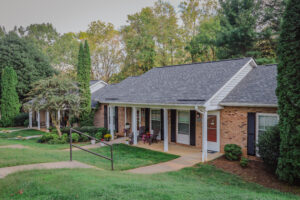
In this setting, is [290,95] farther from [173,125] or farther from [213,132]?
[173,125]

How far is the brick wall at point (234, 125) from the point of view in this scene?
9.99 meters

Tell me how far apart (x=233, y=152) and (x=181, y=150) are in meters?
2.84

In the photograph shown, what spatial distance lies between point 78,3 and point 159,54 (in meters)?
13.7

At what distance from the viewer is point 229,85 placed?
11211 millimetres

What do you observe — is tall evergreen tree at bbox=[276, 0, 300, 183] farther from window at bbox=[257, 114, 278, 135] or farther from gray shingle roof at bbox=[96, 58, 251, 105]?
gray shingle roof at bbox=[96, 58, 251, 105]

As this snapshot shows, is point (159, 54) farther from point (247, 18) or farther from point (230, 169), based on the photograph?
point (230, 169)

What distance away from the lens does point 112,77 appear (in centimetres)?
3522

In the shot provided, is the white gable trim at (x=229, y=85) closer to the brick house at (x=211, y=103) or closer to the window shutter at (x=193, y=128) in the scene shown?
the brick house at (x=211, y=103)

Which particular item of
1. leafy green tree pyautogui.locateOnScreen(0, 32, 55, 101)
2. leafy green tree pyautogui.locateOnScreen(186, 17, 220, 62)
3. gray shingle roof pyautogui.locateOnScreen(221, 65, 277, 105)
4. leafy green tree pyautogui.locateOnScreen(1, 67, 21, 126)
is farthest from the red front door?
leafy green tree pyautogui.locateOnScreen(0, 32, 55, 101)

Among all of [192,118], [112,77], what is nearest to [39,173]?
[192,118]

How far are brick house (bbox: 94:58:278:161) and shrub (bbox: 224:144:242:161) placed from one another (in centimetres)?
52

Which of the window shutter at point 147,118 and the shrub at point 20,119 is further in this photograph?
the shrub at point 20,119

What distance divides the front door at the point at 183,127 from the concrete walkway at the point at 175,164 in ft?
6.34

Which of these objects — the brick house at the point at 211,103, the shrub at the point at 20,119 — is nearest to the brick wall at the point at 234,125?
the brick house at the point at 211,103
